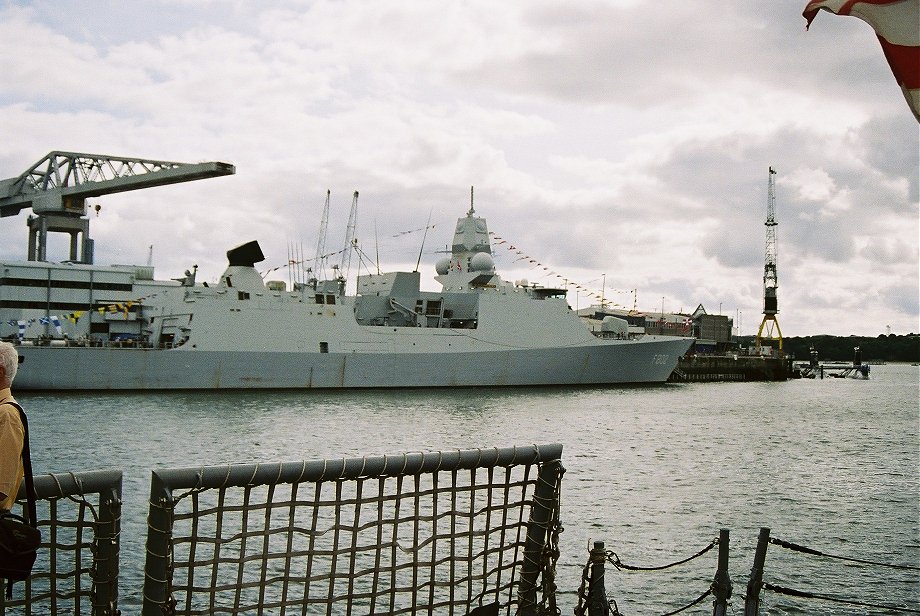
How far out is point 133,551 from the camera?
998 centimetres

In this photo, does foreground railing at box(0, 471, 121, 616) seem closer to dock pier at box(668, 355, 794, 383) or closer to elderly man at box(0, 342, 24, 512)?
elderly man at box(0, 342, 24, 512)

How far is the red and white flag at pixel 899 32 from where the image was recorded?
2.98 metres

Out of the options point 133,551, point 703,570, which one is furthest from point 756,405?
point 133,551

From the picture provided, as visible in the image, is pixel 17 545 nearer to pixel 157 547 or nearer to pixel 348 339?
pixel 157 547

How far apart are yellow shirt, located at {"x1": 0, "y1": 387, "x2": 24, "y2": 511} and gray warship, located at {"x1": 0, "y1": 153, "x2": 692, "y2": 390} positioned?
29098mm

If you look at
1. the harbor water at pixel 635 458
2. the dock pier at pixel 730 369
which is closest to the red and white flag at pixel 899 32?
the harbor water at pixel 635 458

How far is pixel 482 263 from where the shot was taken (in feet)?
132

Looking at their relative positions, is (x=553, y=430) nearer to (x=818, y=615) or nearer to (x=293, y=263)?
(x=818, y=615)

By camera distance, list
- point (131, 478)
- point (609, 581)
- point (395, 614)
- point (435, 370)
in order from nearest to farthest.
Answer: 1. point (395, 614)
2. point (609, 581)
3. point (131, 478)
4. point (435, 370)

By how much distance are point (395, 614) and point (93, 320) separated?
138 feet

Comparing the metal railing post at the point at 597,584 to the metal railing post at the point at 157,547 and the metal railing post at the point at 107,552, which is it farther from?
the metal railing post at the point at 107,552

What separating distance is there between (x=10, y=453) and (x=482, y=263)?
1483 inches

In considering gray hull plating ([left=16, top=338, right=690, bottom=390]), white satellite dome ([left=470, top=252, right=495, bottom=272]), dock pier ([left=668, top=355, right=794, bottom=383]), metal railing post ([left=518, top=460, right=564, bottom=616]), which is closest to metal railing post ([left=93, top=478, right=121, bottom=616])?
metal railing post ([left=518, top=460, right=564, bottom=616])

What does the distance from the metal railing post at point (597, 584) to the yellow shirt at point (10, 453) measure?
2684 mm
